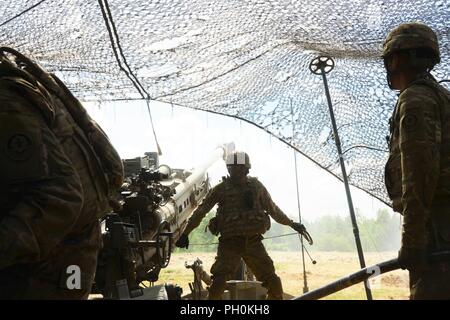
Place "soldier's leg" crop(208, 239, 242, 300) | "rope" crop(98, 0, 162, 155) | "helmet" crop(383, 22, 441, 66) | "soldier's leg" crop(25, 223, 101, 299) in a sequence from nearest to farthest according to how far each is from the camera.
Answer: "soldier's leg" crop(25, 223, 101, 299), "helmet" crop(383, 22, 441, 66), "rope" crop(98, 0, 162, 155), "soldier's leg" crop(208, 239, 242, 300)

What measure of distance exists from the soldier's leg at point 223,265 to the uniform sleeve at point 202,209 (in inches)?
15.8

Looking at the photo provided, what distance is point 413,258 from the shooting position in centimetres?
258

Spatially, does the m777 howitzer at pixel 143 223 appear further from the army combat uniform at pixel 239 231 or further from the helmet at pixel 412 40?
the helmet at pixel 412 40

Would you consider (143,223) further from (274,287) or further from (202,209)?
(274,287)

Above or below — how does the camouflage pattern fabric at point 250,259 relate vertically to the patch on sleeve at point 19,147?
above

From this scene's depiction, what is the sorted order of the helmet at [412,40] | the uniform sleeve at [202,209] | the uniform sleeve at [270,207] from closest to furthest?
the helmet at [412,40] < the uniform sleeve at [202,209] < the uniform sleeve at [270,207]

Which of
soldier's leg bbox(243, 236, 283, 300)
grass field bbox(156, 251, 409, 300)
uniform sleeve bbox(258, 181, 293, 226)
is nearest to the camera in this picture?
soldier's leg bbox(243, 236, 283, 300)

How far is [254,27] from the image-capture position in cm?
506

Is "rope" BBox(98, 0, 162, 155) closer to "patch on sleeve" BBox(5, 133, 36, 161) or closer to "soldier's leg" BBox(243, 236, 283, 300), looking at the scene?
"soldier's leg" BBox(243, 236, 283, 300)

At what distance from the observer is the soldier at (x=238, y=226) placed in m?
6.30

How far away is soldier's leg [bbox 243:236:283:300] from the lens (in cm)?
639

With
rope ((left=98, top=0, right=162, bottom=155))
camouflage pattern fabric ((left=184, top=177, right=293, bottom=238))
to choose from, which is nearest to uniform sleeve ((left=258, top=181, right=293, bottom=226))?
camouflage pattern fabric ((left=184, top=177, right=293, bottom=238))

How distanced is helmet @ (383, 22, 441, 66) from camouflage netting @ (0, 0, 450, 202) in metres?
1.48

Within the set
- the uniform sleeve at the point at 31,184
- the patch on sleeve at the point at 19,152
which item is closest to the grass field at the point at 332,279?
the uniform sleeve at the point at 31,184
